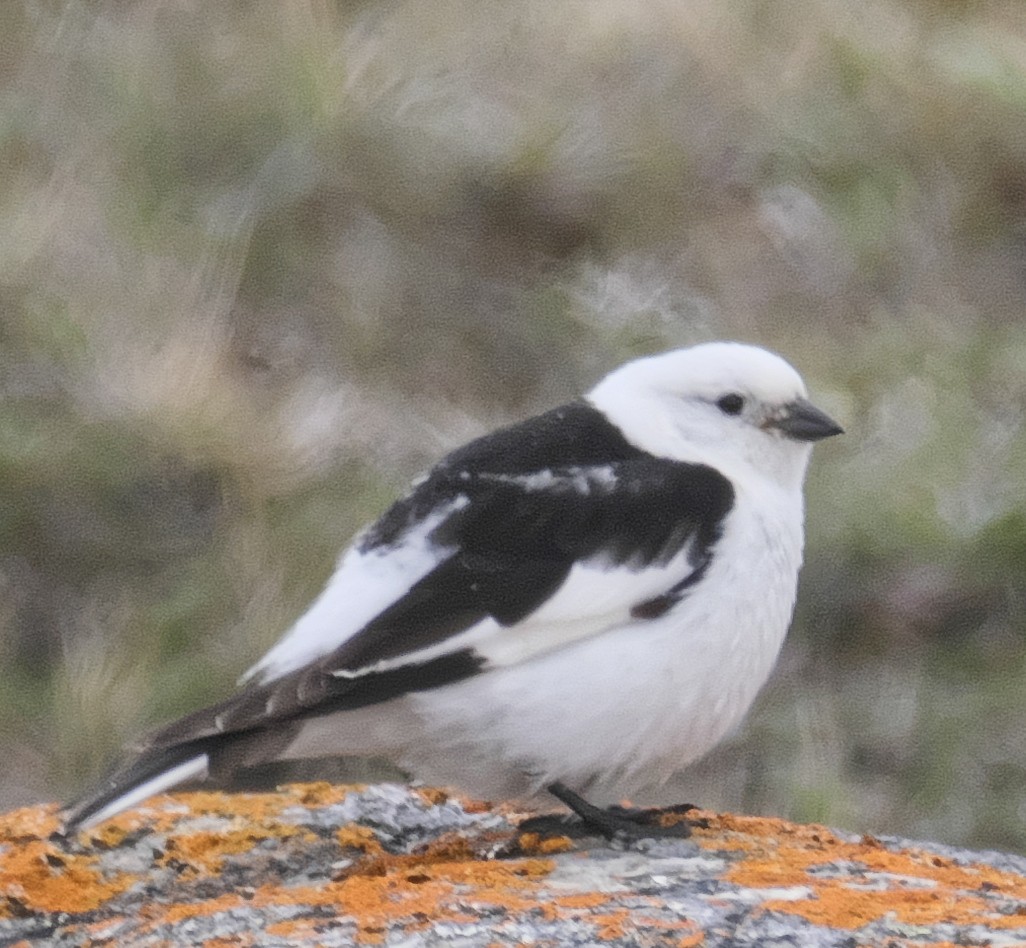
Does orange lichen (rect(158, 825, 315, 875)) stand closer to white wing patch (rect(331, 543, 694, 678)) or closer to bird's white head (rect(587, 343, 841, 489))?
white wing patch (rect(331, 543, 694, 678))

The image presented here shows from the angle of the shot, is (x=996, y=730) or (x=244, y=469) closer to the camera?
(x=996, y=730)

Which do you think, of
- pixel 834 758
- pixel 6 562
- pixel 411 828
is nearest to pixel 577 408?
pixel 411 828

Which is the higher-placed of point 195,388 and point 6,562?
point 195,388

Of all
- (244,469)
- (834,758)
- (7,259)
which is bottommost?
(834,758)

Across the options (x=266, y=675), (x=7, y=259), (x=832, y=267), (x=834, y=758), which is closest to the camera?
(x=266, y=675)

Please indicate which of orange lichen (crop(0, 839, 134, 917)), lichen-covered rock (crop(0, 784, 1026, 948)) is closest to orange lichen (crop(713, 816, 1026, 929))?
lichen-covered rock (crop(0, 784, 1026, 948))

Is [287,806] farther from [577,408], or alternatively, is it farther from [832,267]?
[832,267]

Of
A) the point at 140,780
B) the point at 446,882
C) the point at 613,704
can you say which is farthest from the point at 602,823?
the point at 140,780

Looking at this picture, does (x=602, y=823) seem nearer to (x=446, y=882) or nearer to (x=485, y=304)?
(x=446, y=882)
